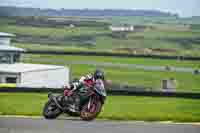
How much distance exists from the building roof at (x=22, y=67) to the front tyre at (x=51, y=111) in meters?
0.87

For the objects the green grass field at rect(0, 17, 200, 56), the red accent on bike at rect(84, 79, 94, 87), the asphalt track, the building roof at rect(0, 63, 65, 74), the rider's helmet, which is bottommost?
the asphalt track

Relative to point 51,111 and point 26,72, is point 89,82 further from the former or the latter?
point 26,72

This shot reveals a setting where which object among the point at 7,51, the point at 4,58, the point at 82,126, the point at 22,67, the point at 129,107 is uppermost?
the point at 7,51

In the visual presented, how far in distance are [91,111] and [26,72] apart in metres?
1.57

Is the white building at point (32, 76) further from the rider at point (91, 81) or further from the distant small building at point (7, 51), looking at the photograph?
the rider at point (91, 81)

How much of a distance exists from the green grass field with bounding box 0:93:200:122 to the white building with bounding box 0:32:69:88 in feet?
0.91

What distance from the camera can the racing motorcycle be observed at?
905 cm

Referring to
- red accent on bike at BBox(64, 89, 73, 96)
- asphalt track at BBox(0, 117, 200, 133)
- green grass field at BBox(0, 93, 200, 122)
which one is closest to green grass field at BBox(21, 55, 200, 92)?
green grass field at BBox(0, 93, 200, 122)

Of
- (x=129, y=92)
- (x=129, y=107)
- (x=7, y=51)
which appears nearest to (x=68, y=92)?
(x=129, y=107)

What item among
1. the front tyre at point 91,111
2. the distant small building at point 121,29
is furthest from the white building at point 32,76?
the distant small building at point 121,29

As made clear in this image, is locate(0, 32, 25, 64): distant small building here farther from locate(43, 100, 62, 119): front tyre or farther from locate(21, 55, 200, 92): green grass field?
locate(43, 100, 62, 119): front tyre

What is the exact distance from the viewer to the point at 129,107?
9.66 metres

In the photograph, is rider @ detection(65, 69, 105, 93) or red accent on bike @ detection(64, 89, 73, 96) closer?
rider @ detection(65, 69, 105, 93)

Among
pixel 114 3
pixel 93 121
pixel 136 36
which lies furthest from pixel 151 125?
pixel 114 3
